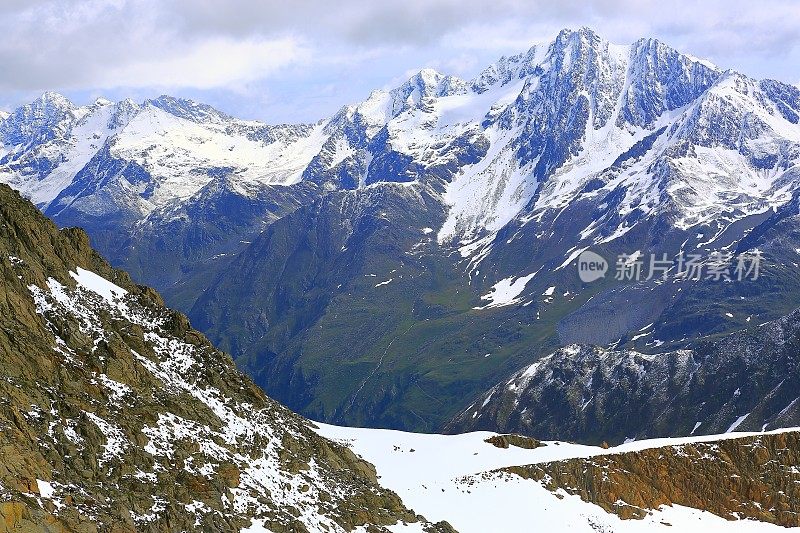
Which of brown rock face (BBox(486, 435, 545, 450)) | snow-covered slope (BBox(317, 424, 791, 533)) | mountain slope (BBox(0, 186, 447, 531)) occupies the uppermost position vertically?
mountain slope (BBox(0, 186, 447, 531))

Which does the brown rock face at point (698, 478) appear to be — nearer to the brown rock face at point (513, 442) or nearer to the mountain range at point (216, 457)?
the mountain range at point (216, 457)

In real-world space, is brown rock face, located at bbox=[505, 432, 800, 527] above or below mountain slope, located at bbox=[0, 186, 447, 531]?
below

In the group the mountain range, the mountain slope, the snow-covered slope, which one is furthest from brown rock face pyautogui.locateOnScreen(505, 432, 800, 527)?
the mountain slope

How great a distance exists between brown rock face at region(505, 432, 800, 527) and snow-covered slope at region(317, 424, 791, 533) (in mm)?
816

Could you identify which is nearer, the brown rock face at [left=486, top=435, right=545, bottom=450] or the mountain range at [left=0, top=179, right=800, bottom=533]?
the mountain range at [left=0, top=179, right=800, bottom=533]

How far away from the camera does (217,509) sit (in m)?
63.6

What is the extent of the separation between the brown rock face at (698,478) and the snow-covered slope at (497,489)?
816 millimetres

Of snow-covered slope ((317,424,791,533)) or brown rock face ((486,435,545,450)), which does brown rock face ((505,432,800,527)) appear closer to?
snow-covered slope ((317,424,791,533))

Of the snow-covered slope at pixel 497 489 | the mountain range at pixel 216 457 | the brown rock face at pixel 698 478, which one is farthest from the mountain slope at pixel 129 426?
the brown rock face at pixel 698 478

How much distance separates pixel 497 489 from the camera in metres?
91.2

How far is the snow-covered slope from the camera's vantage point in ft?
284

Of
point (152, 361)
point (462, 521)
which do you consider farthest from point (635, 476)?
point (152, 361)

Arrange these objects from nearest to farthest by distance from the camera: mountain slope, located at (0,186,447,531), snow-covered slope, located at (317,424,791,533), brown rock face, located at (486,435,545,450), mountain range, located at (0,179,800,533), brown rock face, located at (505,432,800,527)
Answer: mountain slope, located at (0,186,447,531), mountain range, located at (0,179,800,533), snow-covered slope, located at (317,424,791,533), brown rock face, located at (505,432,800,527), brown rock face, located at (486,435,545,450)

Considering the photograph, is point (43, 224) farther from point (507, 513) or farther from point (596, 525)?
point (596, 525)
